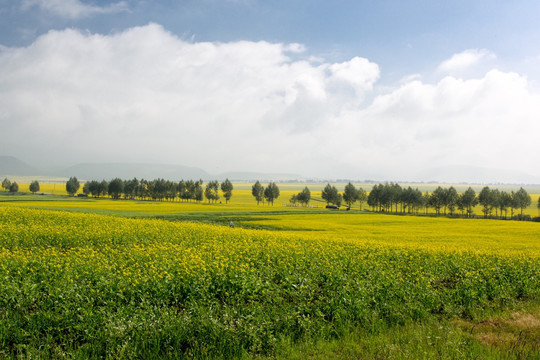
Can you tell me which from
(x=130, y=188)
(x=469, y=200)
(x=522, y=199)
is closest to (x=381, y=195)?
(x=469, y=200)

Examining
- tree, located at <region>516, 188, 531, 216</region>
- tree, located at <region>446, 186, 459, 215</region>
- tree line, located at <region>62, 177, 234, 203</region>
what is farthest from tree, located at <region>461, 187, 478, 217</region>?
tree line, located at <region>62, 177, 234, 203</region>

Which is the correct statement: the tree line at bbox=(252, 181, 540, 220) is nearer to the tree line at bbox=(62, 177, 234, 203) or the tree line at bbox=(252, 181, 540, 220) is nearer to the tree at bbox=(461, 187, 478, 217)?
the tree at bbox=(461, 187, 478, 217)

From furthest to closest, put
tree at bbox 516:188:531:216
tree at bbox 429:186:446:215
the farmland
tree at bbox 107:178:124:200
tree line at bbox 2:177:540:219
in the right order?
tree at bbox 107:178:124:200 → tree at bbox 429:186:446:215 → tree at bbox 516:188:531:216 → tree line at bbox 2:177:540:219 → the farmland

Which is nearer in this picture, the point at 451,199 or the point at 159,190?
the point at 451,199

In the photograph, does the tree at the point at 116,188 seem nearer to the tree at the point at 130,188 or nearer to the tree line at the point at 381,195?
the tree line at the point at 381,195

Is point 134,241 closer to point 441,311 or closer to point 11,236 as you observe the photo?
point 11,236

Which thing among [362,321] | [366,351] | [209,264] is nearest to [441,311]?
[362,321]

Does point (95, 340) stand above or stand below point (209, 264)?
below

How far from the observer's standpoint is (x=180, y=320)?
7941 millimetres

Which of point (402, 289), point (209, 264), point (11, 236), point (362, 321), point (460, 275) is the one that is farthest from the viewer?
point (11, 236)

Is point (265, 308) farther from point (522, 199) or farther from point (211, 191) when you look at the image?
point (211, 191)

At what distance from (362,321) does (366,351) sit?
58.2 inches

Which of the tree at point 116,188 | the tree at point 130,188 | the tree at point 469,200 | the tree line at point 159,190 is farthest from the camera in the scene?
the tree at point 130,188

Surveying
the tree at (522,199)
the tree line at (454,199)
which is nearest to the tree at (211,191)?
the tree line at (454,199)
